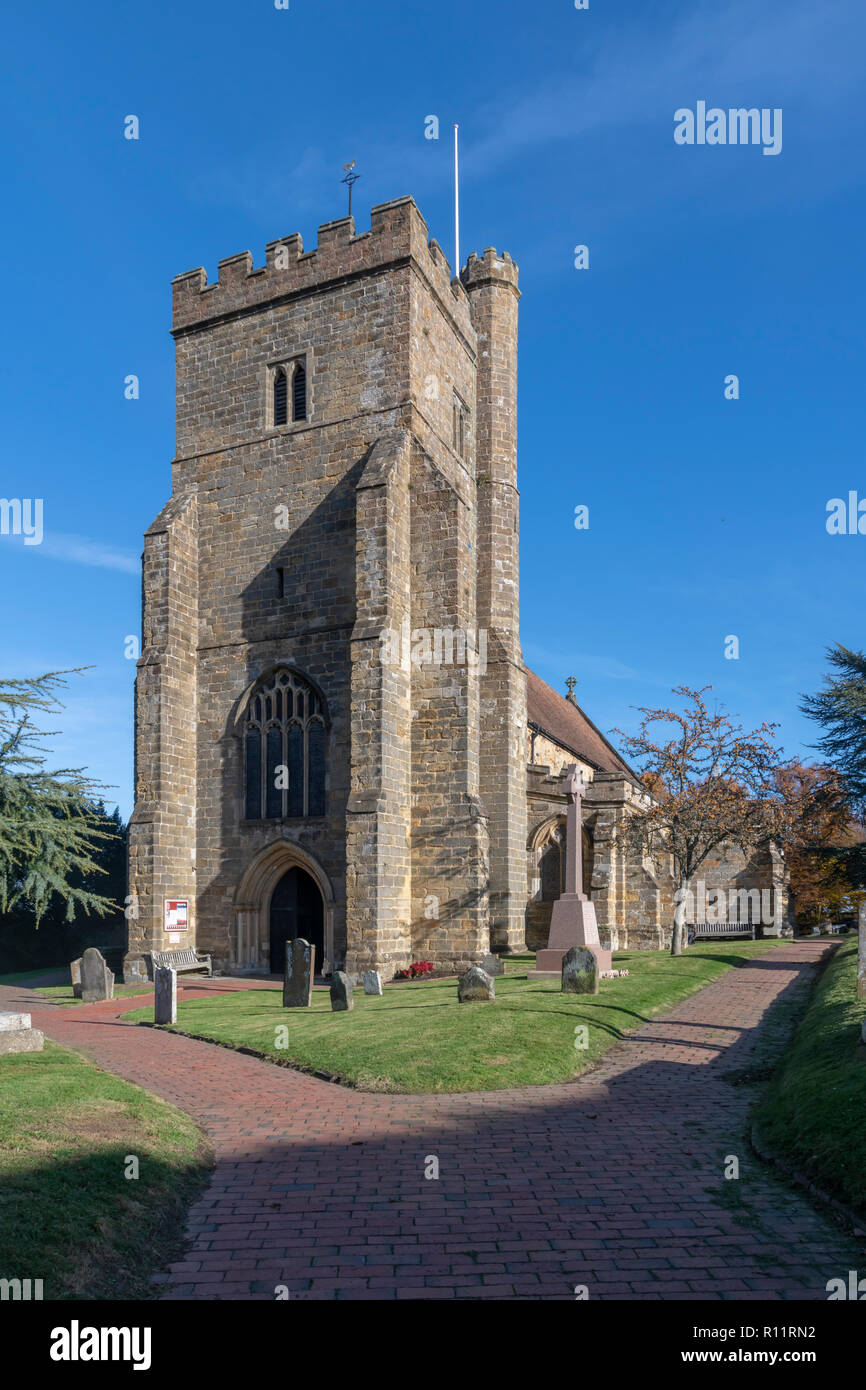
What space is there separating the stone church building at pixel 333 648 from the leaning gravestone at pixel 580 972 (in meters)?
5.57

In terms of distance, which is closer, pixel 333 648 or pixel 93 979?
pixel 93 979

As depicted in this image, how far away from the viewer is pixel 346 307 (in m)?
23.5

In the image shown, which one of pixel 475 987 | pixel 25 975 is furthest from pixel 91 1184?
pixel 25 975

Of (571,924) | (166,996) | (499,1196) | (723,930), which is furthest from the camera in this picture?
(723,930)

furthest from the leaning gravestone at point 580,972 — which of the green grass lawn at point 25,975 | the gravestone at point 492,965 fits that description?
the green grass lawn at point 25,975

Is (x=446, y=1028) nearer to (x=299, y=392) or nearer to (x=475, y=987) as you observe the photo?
(x=475, y=987)

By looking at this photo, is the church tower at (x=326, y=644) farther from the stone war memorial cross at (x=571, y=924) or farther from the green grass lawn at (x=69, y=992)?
the stone war memorial cross at (x=571, y=924)

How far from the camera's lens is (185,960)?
2242 cm

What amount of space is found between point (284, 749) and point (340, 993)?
28.2ft

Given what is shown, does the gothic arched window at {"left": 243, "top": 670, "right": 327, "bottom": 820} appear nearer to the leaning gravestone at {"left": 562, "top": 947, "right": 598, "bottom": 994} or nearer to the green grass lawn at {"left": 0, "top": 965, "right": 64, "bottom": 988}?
the leaning gravestone at {"left": 562, "top": 947, "right": 598, "bottom": 994}

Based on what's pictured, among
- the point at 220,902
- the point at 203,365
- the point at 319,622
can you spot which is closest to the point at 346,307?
the point at 203,365

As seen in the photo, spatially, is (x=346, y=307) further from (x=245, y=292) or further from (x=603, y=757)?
(x=603, y=757)

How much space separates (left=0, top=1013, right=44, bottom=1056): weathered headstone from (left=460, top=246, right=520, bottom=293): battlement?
23996mm

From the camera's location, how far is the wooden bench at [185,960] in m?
21.8
